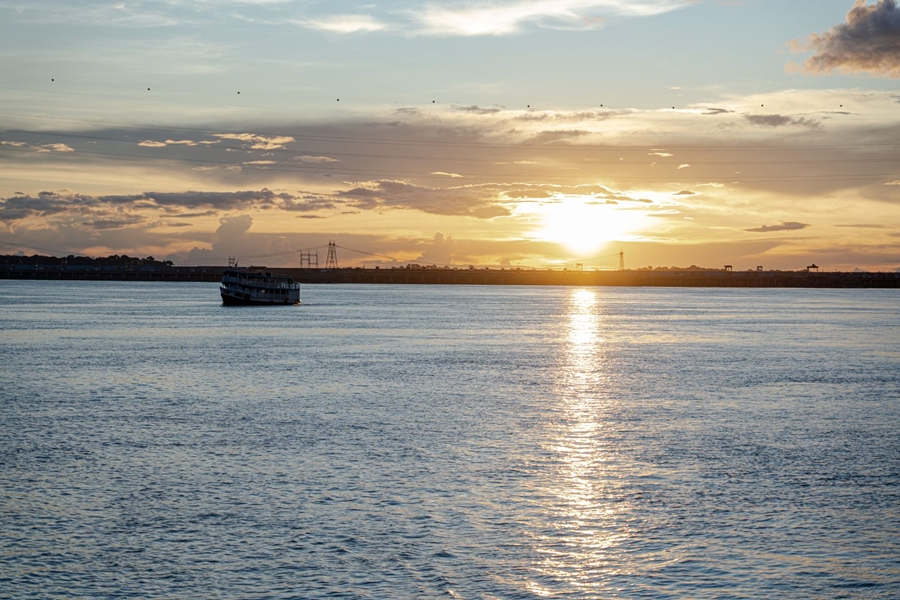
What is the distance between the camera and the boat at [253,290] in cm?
14125

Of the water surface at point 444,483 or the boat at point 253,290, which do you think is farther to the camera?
the boat at point 253,290

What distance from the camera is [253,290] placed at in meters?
142

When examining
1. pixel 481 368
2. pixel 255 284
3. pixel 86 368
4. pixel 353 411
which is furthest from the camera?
pixel 255 284

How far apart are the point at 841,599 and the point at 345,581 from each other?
798cm

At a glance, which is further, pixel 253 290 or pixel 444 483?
pixel 253 290

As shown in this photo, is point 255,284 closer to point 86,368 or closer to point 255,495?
point 86,368

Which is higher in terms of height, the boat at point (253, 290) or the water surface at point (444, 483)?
the boat at point (253, 290)

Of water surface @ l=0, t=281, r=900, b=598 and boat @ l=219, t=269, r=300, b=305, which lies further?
boat @ l=219, t=269, r=300, b=305

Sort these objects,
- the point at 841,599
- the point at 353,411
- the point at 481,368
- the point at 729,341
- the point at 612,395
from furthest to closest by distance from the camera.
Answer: the point at 729,341
the point at 481,368
the point at 612,395
the point at 353,411
the point at 841,599

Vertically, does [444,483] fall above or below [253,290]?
below

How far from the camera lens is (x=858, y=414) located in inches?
1393

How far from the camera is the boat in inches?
5561

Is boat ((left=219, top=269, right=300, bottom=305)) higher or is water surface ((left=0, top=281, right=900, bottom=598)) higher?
boat ((left=219, top=269, right=300, bottom=305))

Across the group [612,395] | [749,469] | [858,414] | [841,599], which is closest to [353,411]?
[612,395]
